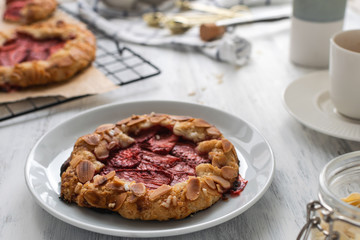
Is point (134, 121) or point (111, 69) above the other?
point (134, 121)

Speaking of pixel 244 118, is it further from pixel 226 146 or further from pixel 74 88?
pixel 74 88

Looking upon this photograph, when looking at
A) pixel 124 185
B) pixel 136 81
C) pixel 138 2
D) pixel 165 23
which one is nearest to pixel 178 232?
pixel 124 185

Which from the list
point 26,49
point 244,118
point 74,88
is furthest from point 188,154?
point 26,49

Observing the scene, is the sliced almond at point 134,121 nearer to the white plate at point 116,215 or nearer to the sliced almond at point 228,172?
the white plate at point 116,215

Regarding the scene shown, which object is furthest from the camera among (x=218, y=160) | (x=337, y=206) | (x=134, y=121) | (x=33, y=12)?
(x=33, y=12)

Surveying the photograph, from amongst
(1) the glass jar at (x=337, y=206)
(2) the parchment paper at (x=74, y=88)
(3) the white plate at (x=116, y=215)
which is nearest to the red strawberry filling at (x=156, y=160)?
(3) the white plate at (x=116, y=215)

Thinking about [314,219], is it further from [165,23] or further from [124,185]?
[165,23]

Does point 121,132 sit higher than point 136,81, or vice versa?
point 121,132
